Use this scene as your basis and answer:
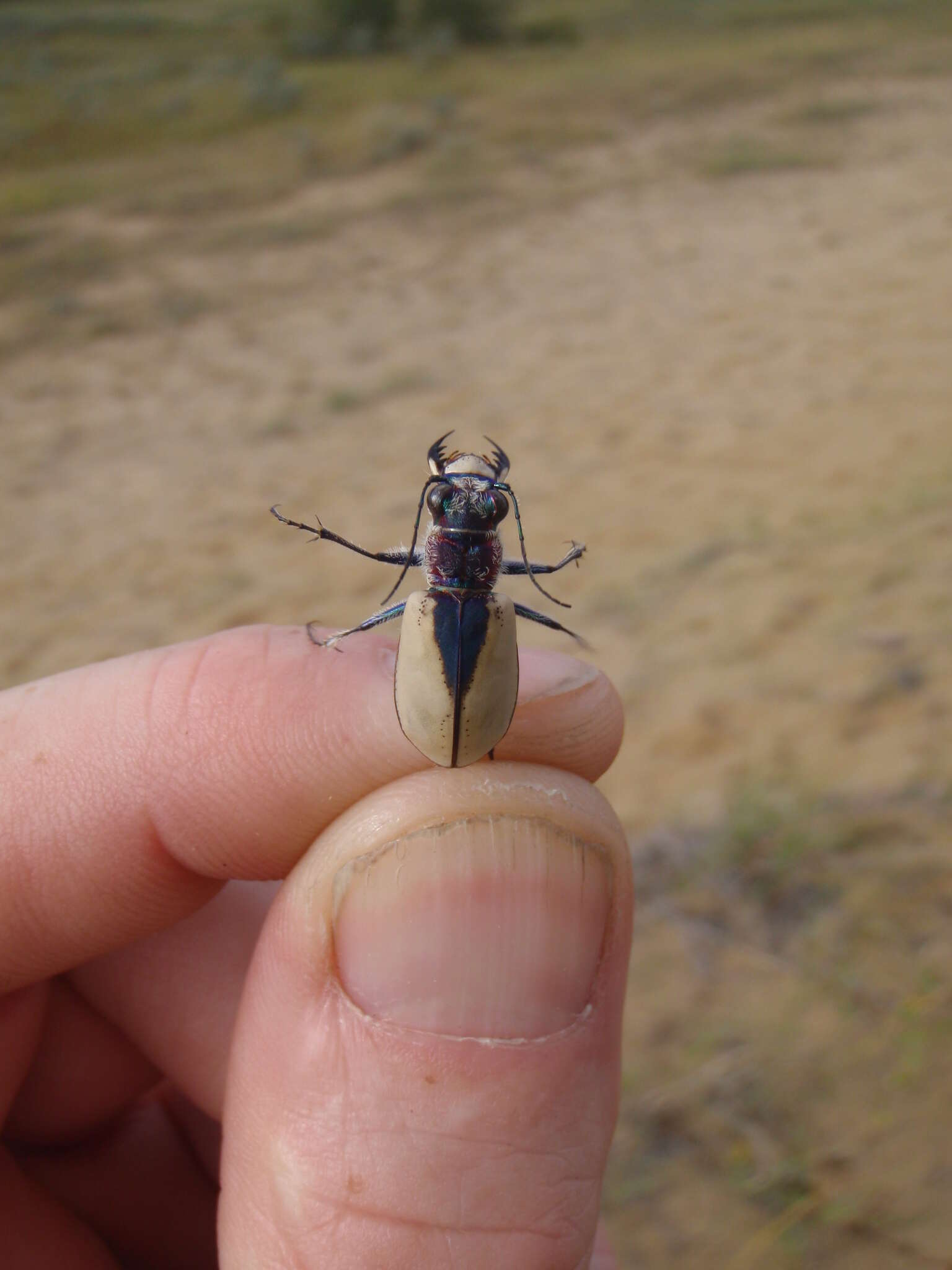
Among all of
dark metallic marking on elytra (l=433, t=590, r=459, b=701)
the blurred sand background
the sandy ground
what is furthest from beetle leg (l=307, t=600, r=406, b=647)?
the sandy ground

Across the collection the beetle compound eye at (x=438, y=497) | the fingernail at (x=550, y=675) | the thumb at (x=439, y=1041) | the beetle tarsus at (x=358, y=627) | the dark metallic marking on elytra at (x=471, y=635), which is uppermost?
the beetle compound eye at (x=438, y=497)

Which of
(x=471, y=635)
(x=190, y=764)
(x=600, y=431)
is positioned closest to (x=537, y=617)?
(x=471, y=635)

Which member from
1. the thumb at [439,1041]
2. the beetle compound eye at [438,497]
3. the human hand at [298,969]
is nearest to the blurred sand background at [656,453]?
the human hand at [298,969]

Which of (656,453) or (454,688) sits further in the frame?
(656,453)

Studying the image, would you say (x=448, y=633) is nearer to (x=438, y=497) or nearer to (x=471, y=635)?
(x=471, y=635)

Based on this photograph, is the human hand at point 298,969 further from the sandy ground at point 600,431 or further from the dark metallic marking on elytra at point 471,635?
the sandy ground at point 600,431

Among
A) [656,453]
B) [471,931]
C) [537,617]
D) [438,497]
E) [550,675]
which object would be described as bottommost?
[656,453]

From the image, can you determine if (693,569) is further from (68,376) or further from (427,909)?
(68,376)
